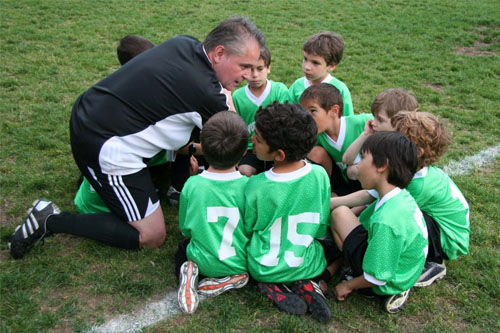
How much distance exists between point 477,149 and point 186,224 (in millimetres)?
3593

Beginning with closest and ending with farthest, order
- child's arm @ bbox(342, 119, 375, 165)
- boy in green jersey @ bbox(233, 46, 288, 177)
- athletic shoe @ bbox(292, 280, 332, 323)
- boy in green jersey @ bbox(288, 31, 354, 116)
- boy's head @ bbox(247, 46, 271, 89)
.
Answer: athletic shoe @ bbox(292, 280, 332, 323), child's arm @ bbox(342, 119, 375, 165), boy's head @ bbox(247, 46, 271, 89), boy in green jersey @ bbox(233, 46, 288, 177), boy in green jersey @ bbox(288, 31, 354, 116)

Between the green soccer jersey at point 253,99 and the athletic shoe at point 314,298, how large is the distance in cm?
174

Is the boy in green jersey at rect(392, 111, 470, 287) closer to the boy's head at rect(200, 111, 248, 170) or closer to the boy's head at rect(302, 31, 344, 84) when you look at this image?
the boy's head at rect(200, 111, 248, 170)

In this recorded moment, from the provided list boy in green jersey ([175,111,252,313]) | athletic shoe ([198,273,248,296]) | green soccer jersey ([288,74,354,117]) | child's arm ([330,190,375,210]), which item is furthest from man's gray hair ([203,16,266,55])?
athletic shoe ([198,273,248,296])

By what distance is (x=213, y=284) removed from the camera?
2.75 meters

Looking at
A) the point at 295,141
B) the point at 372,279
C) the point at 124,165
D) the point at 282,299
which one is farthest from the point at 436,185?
the point at 124,165

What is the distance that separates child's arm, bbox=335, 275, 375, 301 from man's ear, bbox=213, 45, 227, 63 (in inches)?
70.8

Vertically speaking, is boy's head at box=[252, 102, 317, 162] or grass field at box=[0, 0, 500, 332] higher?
boy's head at box=[252, 102, 317, 162]

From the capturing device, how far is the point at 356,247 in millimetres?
2676

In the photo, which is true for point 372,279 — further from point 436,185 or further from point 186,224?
point 186,224

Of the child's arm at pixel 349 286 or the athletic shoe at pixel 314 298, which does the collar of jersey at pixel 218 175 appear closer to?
the athletic shoe at pixel 314 298

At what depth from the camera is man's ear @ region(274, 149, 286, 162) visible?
2.65m

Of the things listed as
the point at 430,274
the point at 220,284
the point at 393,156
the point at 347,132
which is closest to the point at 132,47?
the point at 347,132

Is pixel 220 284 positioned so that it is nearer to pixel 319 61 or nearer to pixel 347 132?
pixel 347 132
